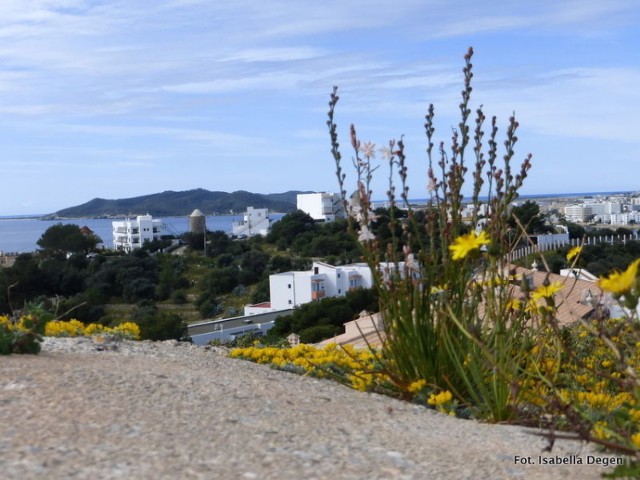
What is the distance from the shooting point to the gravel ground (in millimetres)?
2572

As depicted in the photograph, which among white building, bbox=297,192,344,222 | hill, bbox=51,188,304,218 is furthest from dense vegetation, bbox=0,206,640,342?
hill, bbox=51,188,304,218

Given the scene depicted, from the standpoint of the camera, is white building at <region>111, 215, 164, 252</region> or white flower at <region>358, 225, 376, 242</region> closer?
white flower at <region>358, 225, 376, 242</region>

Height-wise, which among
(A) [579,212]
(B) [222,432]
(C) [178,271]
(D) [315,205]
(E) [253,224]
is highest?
(D) [315,205]

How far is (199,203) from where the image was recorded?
11762cm

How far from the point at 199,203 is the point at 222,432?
115900 mm

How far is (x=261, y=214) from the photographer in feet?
284

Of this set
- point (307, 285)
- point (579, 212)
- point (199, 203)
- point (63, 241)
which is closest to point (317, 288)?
point (307, 285)

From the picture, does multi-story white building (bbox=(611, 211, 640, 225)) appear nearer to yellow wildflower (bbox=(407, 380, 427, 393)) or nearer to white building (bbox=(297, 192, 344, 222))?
white building (bbox=(297, 192, 344, 222))

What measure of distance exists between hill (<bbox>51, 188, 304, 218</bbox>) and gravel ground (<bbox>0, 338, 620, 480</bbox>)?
107209 mm

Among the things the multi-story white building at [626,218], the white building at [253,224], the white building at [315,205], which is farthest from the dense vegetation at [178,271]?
the multi-story white building at [626,218]

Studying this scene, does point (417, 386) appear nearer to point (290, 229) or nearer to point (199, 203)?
point (290, 229)

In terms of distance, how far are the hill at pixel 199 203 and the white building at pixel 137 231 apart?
109 ft

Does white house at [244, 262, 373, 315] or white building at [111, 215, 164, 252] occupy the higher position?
white building at [111, 215, 164, 252]

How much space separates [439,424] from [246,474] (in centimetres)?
140
